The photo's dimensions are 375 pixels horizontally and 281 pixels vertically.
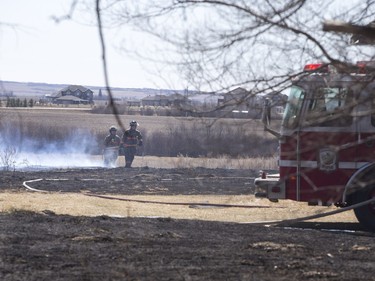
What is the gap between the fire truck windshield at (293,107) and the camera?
7.57m

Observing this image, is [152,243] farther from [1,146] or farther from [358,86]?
[1,146]

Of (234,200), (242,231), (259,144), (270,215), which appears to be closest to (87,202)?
(234,200)

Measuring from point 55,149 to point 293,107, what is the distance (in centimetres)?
3859

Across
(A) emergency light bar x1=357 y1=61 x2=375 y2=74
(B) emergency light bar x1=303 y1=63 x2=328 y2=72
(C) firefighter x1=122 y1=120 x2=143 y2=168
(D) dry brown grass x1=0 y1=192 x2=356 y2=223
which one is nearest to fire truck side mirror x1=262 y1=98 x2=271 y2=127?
(B) emergency light bar x1=303 y1=63 x2=328 y2=72

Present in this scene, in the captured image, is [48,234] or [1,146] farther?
[1,146]

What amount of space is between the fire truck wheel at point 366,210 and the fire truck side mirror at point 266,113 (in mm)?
7082

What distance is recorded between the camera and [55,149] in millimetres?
45844

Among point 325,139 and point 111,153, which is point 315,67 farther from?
point 111,153

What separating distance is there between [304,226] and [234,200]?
4255 mm

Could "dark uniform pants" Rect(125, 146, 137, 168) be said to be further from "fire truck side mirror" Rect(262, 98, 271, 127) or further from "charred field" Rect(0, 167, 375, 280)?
"fire truck side mirror" Rect(262, 98, 271, 127)

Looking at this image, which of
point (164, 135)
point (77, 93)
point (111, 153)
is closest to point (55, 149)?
point (164, 135)

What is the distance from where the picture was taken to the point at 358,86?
274 inches

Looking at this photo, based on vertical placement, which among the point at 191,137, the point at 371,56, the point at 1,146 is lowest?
the point at 1,146

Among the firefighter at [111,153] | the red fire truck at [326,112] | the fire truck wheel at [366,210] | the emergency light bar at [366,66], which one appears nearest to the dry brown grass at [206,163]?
the firefighter at [111,153]
